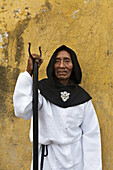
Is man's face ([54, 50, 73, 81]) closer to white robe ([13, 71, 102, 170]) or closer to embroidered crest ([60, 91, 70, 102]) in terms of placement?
embroidered crest ([60, 91, 70, 102])

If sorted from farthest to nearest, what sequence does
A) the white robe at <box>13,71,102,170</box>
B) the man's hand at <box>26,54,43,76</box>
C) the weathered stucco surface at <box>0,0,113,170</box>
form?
the weathered stucco surface at <box>0,0,113,170</box>
the white robe at <box>13,71,102,170</box>
the man's hand at <box>26,54,43,76</box>

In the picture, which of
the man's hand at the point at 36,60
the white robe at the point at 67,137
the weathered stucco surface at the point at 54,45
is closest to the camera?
the man's hand at the point at 36,60

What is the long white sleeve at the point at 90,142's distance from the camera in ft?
6.76

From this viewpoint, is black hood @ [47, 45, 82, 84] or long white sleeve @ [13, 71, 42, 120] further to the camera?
black hood @ [47, 45, 82, 84]

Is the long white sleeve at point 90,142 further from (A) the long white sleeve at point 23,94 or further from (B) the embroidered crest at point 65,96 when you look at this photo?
(A) the long white sleeve at point 23,94

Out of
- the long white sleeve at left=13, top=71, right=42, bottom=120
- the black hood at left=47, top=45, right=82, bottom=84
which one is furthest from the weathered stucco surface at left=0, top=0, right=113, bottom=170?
the long white sleeve at left=13, top=71, right=42, bottom=120

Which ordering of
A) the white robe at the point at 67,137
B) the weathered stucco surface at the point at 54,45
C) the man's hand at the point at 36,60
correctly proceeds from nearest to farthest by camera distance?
1. the man's hand at the point at 36,60
2. the white robe at the point at 67,137
3. the weathered stucco surface at the point at 54,45

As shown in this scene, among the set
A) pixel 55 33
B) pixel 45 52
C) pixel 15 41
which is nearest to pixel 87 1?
pixel 55 33

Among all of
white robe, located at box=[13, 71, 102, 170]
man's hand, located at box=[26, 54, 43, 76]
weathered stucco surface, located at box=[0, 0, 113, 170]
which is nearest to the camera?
man's hand, located at box=[26, 54, 43, 76]

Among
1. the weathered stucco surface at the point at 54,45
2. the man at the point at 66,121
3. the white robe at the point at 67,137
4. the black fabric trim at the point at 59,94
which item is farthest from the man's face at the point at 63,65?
the weathered stucco surface at the point at 54,45

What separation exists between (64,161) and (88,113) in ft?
1.56

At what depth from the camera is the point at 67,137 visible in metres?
1.98

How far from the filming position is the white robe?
197 cm

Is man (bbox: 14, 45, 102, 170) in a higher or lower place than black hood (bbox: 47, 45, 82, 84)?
lower
